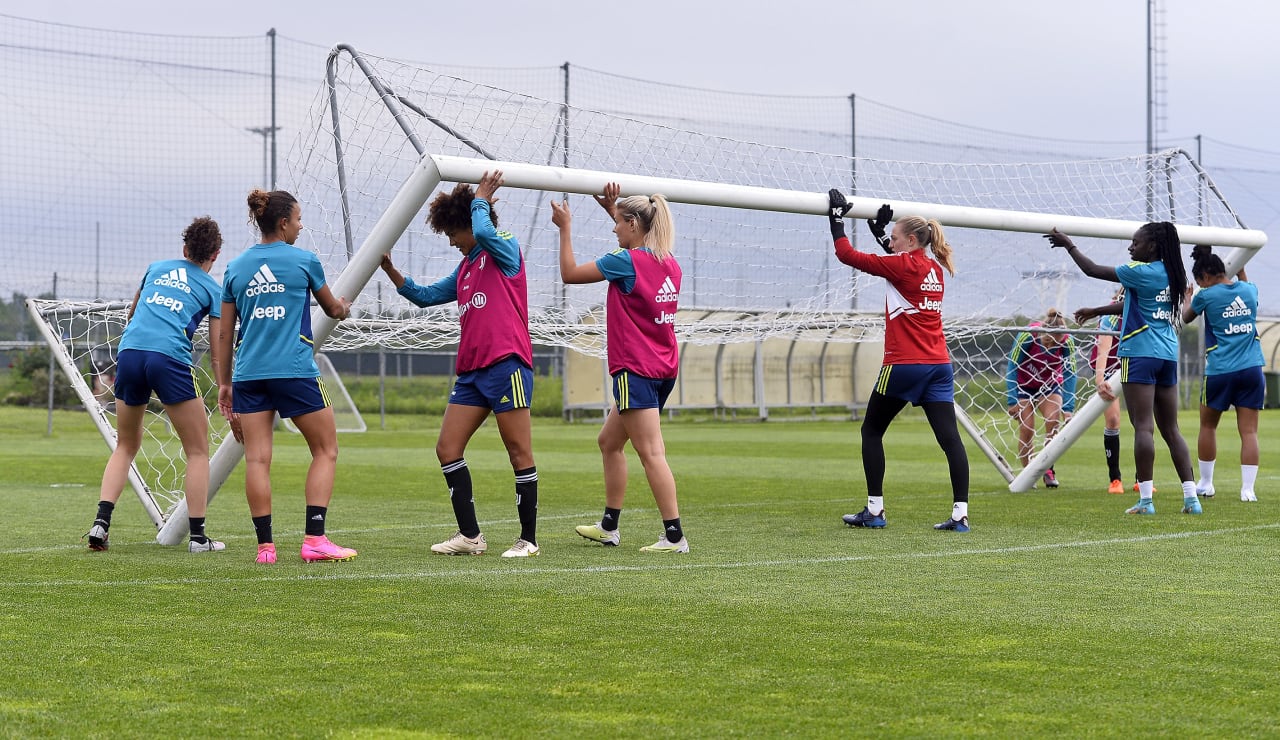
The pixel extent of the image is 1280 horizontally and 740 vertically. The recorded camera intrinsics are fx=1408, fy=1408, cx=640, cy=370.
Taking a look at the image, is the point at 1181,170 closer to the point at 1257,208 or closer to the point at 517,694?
the point at 517,694

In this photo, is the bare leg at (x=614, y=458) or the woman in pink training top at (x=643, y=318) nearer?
the woman in pink training top at (x=643, y=318)

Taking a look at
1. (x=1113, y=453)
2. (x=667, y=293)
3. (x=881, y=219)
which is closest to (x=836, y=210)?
(x=881, y=219)

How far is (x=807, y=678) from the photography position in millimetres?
4125

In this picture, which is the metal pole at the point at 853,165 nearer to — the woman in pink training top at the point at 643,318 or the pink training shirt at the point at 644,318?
the woman in pink training top at the point at 643,318

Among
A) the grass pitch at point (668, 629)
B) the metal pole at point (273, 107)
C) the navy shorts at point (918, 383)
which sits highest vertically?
the metal pole at point (273, 107)

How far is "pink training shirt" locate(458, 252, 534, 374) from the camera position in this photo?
22.8 feet

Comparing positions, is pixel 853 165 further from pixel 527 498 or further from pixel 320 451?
pixel 320 451

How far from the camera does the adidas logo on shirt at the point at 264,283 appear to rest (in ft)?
22.4

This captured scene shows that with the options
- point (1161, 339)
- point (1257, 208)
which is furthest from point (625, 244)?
point (1257, 208)

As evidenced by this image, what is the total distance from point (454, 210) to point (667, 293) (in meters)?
1.15

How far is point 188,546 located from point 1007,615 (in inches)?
185

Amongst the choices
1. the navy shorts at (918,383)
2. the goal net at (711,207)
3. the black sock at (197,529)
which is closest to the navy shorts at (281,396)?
the goal net at (711,207)

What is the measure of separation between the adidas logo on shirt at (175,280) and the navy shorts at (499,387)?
1748 mm

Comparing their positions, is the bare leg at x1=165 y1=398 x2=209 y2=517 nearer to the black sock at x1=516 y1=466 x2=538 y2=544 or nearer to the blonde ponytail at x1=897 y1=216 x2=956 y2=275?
the black sock at x1=516 y1=466 x2=538 y2=544
